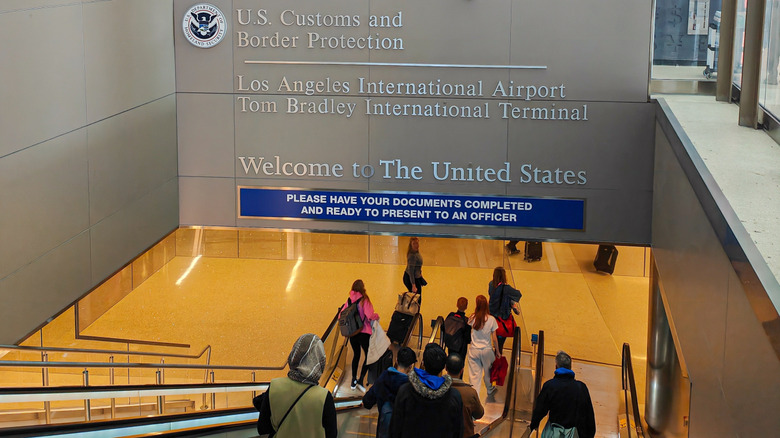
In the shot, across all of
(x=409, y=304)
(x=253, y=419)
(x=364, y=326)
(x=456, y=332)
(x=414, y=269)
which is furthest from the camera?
(x=414, y=269)

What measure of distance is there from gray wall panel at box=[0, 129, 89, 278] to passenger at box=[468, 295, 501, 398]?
4.16 meters

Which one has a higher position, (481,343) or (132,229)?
(132,229)

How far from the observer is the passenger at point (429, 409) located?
183 inches

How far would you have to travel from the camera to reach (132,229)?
9.38 m

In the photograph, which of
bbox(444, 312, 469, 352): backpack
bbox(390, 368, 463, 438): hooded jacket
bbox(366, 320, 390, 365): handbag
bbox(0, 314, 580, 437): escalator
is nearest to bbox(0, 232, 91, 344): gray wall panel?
bbox(0, 314, 580, 437): escalator

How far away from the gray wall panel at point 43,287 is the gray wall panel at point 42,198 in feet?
0.31

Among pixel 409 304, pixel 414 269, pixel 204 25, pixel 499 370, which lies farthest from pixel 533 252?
pixel 204 25

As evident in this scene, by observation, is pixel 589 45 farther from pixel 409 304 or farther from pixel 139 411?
pixel 139 411

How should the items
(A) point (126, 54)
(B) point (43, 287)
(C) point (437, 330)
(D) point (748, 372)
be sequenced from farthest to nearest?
(C) point (437, 330)
(A) point (126, 54)
(B) point (43, 287)
(D) point (748, 372)

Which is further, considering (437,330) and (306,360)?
(437,330)

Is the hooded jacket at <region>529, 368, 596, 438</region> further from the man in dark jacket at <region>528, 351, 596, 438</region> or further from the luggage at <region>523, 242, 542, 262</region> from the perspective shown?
the luggage at <region>523, 242, 542, 262</region>

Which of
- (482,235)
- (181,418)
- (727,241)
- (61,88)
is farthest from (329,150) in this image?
(727,241)

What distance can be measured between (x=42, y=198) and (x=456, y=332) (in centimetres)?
468

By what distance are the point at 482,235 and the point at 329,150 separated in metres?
2.03
